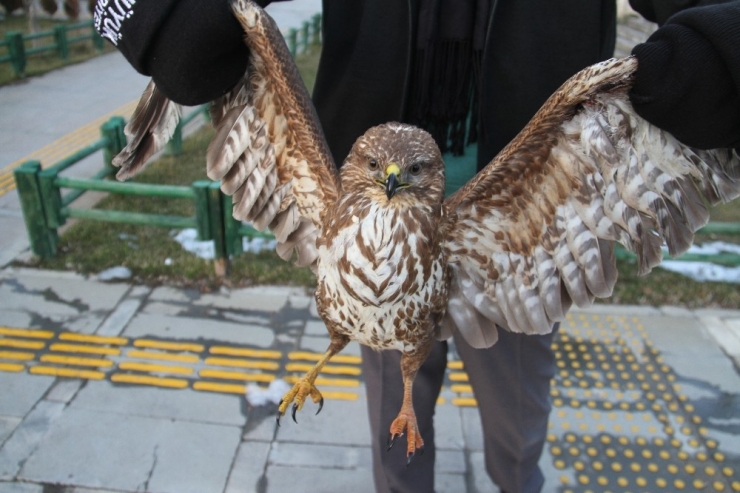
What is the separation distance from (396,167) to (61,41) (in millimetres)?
12376

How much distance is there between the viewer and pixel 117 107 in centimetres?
952

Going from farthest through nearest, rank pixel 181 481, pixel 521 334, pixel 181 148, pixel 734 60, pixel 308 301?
pixel 181 148, pixel 308 301, pixel 181 481, pixel 521 334, pixel 734 60

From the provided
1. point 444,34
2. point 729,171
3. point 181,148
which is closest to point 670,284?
point 729,171

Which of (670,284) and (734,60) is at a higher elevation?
(734,60)

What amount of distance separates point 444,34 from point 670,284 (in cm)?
360

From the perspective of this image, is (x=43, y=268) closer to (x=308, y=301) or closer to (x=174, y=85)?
(x=308, y=301)

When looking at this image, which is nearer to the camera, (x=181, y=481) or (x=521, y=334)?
(x=521, y=334)

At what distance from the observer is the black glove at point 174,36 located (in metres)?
1.67

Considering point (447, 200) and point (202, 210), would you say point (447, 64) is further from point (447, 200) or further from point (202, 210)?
point (202, 210)

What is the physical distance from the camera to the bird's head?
1.73 meters

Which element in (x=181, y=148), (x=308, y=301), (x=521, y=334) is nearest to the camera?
(x=521, y=334)

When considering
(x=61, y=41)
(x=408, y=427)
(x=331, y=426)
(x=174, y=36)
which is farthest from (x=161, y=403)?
(x=61, y=41)

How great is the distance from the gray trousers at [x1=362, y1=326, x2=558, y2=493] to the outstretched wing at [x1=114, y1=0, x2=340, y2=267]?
58 centimetres

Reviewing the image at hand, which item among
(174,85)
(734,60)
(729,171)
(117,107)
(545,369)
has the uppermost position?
(734,60)
